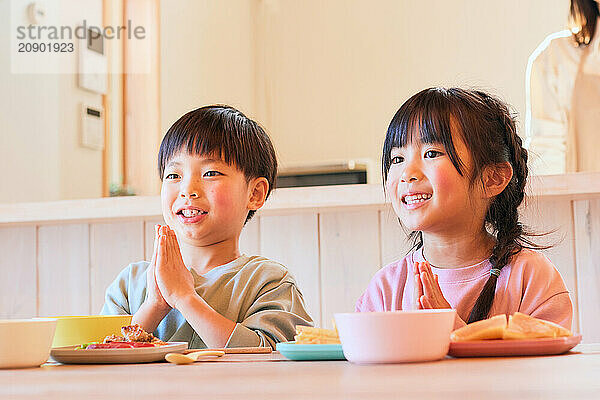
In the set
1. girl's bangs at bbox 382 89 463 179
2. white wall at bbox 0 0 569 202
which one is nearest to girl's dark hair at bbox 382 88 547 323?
girl's bangs at bbox 382 89 463 179

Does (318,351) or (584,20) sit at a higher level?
(584,20)

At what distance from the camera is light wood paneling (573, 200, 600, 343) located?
1.63 m

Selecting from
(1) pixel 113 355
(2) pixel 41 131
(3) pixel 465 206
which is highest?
(2) pixel 41 131

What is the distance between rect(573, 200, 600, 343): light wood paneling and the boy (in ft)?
2.20

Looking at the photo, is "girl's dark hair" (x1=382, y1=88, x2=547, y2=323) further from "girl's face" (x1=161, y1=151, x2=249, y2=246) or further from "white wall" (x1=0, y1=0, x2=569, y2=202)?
"white wall" (x1=0, y1=0, x2=569, y2=202)

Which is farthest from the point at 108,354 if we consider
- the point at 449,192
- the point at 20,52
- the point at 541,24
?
the point at 541,24

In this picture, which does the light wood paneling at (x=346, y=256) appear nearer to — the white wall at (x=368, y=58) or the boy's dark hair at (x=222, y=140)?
the boy's dark hair at (x=222, y=140)

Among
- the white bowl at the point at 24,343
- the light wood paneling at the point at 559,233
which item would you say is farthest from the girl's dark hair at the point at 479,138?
the white bowl at the point at 24,343

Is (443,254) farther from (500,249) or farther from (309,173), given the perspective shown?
(309,173)

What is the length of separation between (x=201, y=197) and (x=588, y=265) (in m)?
0.85

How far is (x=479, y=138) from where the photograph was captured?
125cm

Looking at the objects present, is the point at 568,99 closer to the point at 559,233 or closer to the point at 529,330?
the point at 559,233

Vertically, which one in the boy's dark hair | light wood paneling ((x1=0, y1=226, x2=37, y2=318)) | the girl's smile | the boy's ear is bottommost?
light wood paneling ((x1=0, y1=226, x2=37, y2=318))

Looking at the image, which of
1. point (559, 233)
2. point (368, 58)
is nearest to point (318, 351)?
point (559, 233)
